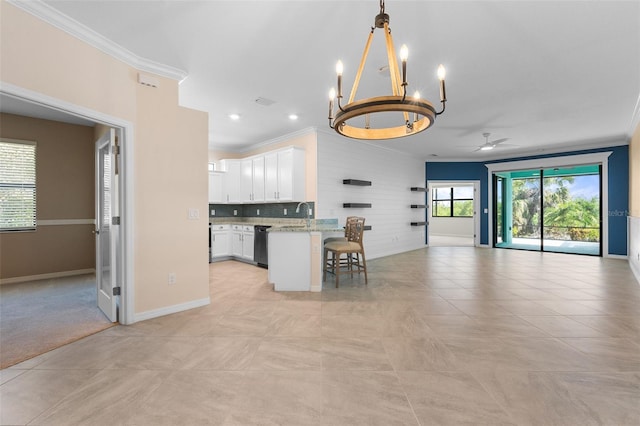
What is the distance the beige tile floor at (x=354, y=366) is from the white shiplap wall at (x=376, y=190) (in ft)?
8.25

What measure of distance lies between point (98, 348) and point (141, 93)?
2.44 meters

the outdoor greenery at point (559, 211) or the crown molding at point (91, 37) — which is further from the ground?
the crown molding at point (91, 37)

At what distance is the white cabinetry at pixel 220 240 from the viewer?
6.25 metres

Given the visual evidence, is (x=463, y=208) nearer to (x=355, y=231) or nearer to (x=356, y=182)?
(x=356, y=182)

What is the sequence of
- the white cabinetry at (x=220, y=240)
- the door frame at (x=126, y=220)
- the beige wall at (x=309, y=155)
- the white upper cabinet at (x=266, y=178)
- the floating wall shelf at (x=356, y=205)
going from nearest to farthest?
the door frame at (x=126, y=220)
the beige wall at (x=309, y=155)
the white upper cabinet at (x=266, y=178)
the floating wall shelf at (x=356, y=205)
the white cabinetry at (x=220, y=240)

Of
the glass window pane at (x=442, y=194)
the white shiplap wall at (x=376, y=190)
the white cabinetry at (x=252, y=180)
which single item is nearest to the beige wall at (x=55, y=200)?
the white cabinetry at (x=252, y=180)

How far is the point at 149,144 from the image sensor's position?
304cm

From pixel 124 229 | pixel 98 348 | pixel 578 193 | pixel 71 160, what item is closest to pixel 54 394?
pixel 98 348

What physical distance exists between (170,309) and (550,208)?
9592 mm

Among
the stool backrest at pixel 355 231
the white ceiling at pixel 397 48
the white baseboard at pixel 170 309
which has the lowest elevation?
the white baseboard at pixel 170 309

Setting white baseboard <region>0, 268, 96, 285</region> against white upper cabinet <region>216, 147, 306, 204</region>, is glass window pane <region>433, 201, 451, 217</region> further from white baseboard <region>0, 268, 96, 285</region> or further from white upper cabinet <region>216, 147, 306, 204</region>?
white baseboard <region>0, 268, 96, 285</region>

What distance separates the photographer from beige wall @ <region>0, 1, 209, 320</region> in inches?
87.5

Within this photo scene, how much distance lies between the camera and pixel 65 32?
2.35 m

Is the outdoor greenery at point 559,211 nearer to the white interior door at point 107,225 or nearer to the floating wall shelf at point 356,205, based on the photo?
the floating wall shelf at point 356,205
